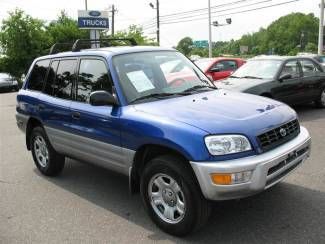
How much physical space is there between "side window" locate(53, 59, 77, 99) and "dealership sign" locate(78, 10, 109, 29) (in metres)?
15.0

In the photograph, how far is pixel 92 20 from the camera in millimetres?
20531

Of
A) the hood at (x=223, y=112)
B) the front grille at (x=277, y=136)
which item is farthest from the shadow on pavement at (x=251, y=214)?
the hood at (x=223, y=112)

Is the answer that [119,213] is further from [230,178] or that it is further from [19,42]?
[19,42]

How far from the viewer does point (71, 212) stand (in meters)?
4.92

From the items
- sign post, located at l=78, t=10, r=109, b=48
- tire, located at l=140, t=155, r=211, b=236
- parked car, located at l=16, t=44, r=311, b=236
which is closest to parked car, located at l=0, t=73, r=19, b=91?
sign post, located at l=78, t=10, r=109, b=48

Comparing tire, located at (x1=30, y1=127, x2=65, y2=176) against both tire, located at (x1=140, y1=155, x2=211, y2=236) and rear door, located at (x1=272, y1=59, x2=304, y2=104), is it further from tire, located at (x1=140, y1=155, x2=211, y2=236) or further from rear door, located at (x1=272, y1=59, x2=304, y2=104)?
rear door, located at (x1=272, y1=59, x2=304, y2=104)

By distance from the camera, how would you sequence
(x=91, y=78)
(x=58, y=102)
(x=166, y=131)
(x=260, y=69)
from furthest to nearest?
(x=260, y=69) < (x=58, y=102) < (x=91, y=78) < (x=166, y=131)

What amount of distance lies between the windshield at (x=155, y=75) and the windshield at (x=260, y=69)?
4.92 metres

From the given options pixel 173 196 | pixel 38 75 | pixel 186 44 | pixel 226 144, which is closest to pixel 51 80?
pixel 38 75

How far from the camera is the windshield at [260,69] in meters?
10.1

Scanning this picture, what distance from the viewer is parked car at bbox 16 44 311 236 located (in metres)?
3.76

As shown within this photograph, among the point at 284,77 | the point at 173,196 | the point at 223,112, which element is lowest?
the point at 173,196

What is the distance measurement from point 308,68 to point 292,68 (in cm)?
76

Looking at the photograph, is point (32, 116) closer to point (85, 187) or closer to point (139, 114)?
point (85, 187)
